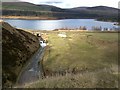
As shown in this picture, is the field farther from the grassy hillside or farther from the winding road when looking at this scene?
the grassy hillside

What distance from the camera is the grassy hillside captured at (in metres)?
46.3

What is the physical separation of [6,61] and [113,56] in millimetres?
A: 22427

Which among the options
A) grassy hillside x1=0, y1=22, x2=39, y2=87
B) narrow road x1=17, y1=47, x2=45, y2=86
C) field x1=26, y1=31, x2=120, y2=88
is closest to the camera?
field x1=26, y1=31, x2=120, y2=88

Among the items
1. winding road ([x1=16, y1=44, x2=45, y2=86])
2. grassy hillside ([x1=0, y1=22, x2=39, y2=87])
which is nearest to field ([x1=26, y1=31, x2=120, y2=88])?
winding road ([x1=16, y1=44, x2=45, y2=86])

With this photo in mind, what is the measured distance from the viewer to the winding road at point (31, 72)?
42.9m

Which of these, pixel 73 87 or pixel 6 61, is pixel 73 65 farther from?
pixel 73 87

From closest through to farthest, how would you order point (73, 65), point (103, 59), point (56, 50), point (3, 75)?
point (3, 75)
point (73, 65)
point (103, 59)
point (56, 50)

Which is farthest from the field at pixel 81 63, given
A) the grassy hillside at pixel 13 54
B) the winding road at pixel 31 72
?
the grassy hillside at pixel 13 54

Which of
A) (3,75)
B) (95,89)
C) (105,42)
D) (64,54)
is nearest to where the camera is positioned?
(95,89)

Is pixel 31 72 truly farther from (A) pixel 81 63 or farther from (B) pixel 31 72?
(A) pixel 81 63

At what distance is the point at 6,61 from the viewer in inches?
2063

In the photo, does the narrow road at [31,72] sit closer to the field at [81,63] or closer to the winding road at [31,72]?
the winding road at [31,72]

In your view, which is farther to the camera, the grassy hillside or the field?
the grassy hillside

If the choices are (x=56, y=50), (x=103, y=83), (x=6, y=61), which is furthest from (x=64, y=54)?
(x=103, y=83)
